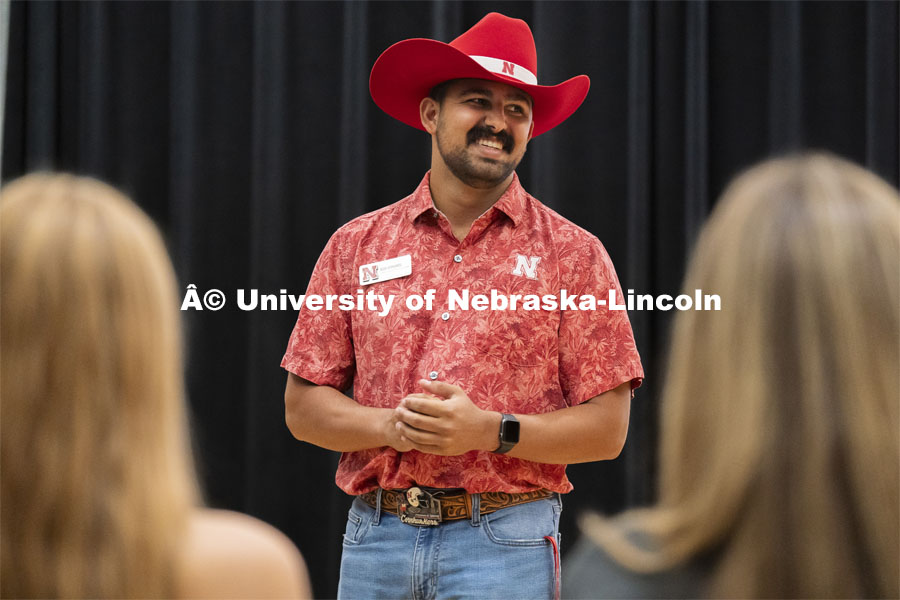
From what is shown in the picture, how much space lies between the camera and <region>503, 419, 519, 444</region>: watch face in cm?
182

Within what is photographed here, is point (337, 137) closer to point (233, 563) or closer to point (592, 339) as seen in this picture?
point (592, 339)

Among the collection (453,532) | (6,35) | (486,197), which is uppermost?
(6,35)

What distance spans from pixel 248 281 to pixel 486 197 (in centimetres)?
131

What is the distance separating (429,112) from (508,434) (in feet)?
2.87

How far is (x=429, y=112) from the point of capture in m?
2.27

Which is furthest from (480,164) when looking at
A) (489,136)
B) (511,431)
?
(511,431)

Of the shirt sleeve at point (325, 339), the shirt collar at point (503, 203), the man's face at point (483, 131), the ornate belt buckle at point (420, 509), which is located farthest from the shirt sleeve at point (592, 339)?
the shirt sleeve at point (325, 339)

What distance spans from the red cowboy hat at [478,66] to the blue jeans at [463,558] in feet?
3.20

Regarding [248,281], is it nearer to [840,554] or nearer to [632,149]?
[632,149]

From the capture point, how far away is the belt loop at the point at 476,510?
1849mm

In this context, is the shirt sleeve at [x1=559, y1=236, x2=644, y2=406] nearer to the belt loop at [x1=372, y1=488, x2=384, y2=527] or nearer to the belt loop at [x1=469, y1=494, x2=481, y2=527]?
the belt loop at [x1=469, y1=494, x2=481, y2=527]

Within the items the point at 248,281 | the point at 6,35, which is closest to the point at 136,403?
the point at 248,281

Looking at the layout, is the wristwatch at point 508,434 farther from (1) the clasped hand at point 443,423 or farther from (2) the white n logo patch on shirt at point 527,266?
(2) the white n logo patch on shirt at point 527,266

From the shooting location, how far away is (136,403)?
872mm
